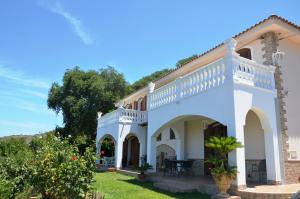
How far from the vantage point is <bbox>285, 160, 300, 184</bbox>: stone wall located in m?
10.3

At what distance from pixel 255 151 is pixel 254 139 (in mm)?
478

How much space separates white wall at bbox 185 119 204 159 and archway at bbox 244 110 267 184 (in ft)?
10.3

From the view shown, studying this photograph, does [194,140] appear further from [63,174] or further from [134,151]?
[134,151]

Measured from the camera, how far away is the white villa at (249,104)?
9523mm

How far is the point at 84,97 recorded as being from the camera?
3036 cm

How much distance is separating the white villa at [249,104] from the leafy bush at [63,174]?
14.6ft

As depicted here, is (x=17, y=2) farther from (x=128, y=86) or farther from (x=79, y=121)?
(x=128, y=86)

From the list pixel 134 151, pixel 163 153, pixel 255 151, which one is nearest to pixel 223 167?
pixel 255 151

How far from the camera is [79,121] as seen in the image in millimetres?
29453

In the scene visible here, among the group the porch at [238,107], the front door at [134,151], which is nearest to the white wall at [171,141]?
the porch at [238,107]

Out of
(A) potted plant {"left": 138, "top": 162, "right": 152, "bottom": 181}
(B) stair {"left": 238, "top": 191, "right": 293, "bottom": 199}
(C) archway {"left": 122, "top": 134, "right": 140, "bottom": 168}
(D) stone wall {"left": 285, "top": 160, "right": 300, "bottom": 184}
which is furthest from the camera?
(C) archway {"left": 122, "top": 134, "right": 140, "bottom": 168}

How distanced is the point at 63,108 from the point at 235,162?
2539cm

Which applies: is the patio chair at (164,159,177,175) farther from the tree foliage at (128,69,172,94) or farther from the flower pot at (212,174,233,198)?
the tree foliage at (128,69,172,94)

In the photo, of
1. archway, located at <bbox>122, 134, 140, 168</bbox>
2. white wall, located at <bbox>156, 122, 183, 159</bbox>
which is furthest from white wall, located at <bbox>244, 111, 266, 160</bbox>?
archway, located at <bbox>122, 134, 140, 168</bbox>
